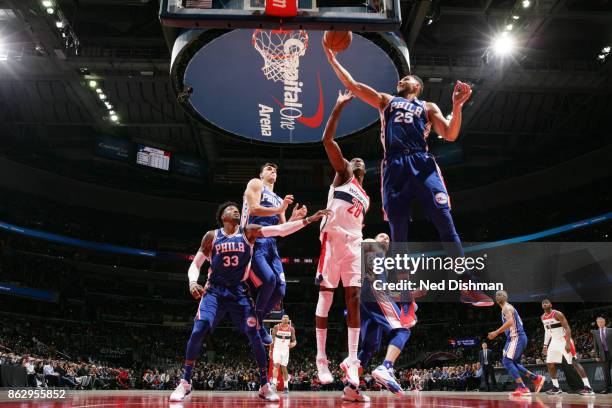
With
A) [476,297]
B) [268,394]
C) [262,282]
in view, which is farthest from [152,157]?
[476,297]

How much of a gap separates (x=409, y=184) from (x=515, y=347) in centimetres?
744

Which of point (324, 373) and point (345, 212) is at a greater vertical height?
point (345, 212)

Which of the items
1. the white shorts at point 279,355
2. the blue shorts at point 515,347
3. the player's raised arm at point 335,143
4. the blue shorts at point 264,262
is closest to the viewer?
the player's raised arm at point 335,143

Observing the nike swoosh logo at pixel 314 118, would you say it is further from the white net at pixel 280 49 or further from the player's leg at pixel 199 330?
the player's leg at pixel 199 330

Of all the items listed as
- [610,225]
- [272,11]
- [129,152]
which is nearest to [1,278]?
[129,152]

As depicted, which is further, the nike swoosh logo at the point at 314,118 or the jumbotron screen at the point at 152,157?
the jumbotron screen at the point at 152,157

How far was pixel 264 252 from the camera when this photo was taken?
7137 mm

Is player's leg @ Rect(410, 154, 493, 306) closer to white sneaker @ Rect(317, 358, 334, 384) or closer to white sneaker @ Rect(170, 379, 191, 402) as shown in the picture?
white sneaker @ Rect(317, 358, 334, 384)

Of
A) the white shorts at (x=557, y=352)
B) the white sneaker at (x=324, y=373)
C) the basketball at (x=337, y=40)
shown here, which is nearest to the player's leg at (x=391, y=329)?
the white sneaker at (x=324, y=373)

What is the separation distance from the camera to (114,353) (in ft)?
95.0

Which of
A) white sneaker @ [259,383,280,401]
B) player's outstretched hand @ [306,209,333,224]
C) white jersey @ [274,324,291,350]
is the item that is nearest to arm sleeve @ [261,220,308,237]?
player's outstretched hand @ [306,209,333,224]

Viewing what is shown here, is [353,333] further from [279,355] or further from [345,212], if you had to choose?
[279,355]

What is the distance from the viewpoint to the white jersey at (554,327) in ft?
37.5

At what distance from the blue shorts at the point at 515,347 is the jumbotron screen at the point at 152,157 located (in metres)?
19.8
